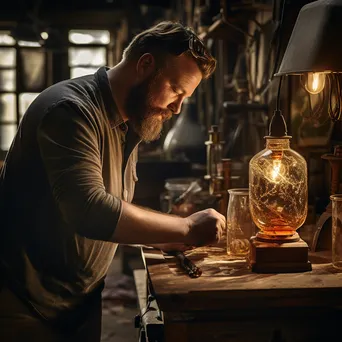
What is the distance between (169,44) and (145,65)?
12 cm

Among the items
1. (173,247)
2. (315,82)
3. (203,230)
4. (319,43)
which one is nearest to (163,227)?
(203,230)

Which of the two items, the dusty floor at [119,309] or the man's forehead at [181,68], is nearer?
the man's forehead at [181,68]

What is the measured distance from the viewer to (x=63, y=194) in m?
2.09

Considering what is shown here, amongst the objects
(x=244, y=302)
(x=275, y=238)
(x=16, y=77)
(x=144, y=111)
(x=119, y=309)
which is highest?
(x=16, y=77)

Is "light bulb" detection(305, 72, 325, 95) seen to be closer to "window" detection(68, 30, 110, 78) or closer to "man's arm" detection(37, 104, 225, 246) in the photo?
"man's arm" detection(37, 104, 225, 246)

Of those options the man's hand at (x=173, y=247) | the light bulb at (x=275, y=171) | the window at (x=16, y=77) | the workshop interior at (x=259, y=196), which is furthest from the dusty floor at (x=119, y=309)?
the window at (x=16, y=77)

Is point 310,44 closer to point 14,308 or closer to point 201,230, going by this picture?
point 201,230

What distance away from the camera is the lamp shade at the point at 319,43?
7.52 feet

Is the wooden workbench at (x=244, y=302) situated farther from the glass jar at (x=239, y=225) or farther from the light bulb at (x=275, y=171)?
the light bulb at (x=275, y=171)

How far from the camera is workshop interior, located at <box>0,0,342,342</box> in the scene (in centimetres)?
220

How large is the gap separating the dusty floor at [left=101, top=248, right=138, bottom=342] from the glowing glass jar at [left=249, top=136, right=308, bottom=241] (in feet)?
10.0

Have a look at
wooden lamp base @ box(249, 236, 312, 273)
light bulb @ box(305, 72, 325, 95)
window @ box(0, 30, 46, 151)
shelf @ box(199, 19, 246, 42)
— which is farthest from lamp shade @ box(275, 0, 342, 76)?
window @ box(0, 30, 46, 151)

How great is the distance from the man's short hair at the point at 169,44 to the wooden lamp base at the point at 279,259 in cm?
73

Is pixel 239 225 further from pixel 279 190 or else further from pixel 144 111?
pixel 144 111
